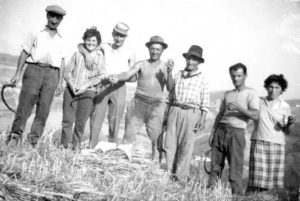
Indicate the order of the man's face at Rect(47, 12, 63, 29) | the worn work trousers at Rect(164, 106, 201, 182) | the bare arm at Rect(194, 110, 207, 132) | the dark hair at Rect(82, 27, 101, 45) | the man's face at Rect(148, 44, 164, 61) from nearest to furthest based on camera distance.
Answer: the man's face at Rect(47, 12, 63, 29) < the worn work trousers at Rect(164, 106, 201, 182) < the bare arm at Rect(194, 110, 207, 132) < the dark hair at Rect(82, 27, 101, 45) < the man's face at Rect(148, 44, 164, 61)

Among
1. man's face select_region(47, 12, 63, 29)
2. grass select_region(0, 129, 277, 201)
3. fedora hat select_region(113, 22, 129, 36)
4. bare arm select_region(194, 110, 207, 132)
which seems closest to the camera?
grass select_region(0, 129, 277, 201)

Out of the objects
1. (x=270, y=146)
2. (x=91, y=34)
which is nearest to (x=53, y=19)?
(x=91, y=34)

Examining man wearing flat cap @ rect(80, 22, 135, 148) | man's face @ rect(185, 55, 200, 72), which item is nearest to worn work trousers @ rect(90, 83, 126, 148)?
man wearing flat cap @ rect(80, 22, 135, 148)

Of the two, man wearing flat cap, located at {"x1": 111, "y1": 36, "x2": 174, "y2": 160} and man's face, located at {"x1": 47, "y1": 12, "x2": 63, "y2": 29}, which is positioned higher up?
man's face, located at {"x1": 47, "y1": 12, "x2": 63, "y2": 29}

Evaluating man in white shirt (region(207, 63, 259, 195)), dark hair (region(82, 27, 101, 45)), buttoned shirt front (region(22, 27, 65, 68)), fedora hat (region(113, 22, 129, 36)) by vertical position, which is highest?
fedora hat (region(113, 22, 129, 36))

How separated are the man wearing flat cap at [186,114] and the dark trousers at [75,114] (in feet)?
4.54

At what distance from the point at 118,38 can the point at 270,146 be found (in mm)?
3155

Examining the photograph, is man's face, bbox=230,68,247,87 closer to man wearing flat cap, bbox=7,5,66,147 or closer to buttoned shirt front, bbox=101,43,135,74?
buttoned shirt front, bbox=101,43,135,74

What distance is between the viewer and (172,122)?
486 centimetres

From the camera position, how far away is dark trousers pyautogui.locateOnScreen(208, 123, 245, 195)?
14.8ft

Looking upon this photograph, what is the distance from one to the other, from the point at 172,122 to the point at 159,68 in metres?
1.08

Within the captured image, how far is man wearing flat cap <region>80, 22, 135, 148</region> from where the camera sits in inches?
197

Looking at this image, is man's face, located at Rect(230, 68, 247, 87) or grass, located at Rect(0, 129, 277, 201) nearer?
grass, located at Rect(0, 129, 277, 201)

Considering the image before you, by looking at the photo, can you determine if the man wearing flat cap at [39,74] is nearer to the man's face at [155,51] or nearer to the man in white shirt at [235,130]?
the man's face at [155,51]
